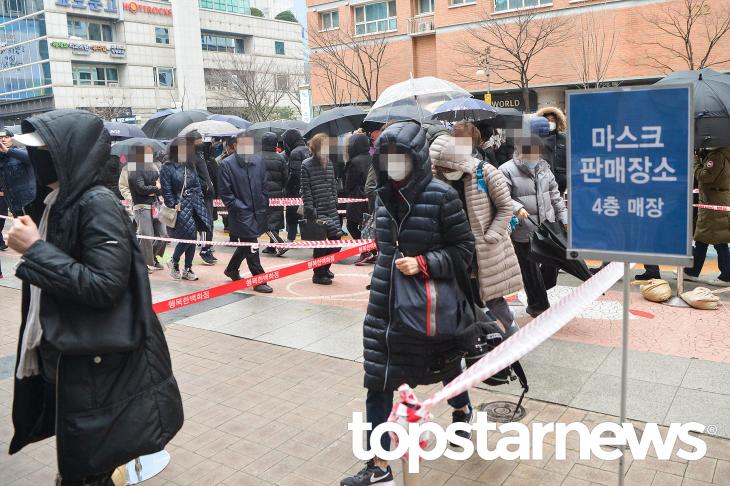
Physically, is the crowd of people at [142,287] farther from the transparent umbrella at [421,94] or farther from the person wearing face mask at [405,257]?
the transparent umbrella at [421,94]

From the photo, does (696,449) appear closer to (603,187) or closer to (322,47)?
(603,187)

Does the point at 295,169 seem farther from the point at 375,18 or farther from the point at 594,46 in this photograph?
the point at 375,18

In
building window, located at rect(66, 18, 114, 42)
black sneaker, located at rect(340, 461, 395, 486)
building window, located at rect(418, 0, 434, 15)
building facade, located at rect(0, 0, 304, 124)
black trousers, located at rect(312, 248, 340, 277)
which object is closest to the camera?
black sneaker, located at rect(340, 461, 395, 486)

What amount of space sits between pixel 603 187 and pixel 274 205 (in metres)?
8.50

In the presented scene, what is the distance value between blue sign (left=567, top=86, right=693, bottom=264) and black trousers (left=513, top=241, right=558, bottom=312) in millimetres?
3283

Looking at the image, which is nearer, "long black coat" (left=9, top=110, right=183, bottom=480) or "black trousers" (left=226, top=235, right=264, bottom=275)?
"long black coat" (left=9, top=110, right=183, bottom=480)

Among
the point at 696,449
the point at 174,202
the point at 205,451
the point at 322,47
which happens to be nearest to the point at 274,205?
the point at 174,202

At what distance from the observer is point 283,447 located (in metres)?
4.26

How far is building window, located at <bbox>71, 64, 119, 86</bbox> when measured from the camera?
62.0 meters

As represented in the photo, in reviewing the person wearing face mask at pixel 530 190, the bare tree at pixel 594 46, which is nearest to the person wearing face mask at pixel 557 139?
the person wearing face mask at pixel 530 190

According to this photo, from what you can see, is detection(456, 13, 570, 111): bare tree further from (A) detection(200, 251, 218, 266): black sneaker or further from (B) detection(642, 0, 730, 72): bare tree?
(A) detection(200, 251, 218, 266): black sneaker

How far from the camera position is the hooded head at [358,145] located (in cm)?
1000

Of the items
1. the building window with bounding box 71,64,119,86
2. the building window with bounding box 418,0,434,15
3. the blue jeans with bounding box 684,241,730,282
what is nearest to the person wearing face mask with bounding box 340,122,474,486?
the blue jeans with bounding box 684,241,730,282

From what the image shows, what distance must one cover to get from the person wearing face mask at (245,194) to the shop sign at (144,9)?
6409cm
